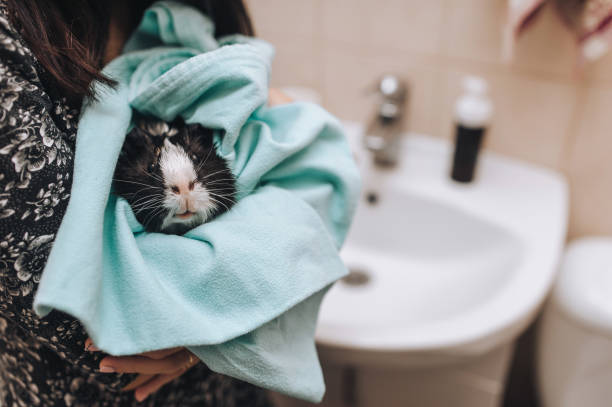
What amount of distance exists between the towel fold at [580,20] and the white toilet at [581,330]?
301mm

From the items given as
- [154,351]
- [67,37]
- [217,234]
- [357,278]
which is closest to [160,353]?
[154,351]

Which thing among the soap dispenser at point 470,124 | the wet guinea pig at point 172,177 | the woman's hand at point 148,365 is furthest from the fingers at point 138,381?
the soap dispenser at point 470,124

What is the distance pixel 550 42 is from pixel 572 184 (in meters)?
0.23

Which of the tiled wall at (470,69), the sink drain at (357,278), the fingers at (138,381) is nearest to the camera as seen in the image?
the fingers at (138,381)

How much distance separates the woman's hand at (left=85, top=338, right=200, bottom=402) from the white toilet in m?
0.55

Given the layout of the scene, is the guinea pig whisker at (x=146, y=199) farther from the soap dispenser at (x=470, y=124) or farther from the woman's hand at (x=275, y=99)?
the soap dispenser at (x=470, y=124)

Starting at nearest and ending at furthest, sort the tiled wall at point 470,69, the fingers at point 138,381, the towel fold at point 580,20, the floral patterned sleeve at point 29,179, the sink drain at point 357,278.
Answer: the floral patterned sleeve at point 29,179
the fingers at point 138,381
the towel fold at point 580,20
the tiled wall at point 470,69
the sink drain at point 357,278

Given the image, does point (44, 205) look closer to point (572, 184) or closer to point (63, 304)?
point (63, 304)

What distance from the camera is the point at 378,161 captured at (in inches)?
33.1

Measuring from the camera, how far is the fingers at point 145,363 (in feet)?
1.34

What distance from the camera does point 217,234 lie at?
0.40m

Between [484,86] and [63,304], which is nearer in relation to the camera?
[63,304]

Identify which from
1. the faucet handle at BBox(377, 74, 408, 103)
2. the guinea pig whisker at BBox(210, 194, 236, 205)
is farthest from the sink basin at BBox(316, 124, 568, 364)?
the guinea pig whisker at BBox(210, 194, 236, 205)

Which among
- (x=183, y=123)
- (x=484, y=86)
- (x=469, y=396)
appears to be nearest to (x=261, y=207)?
(x=183, y=123)
